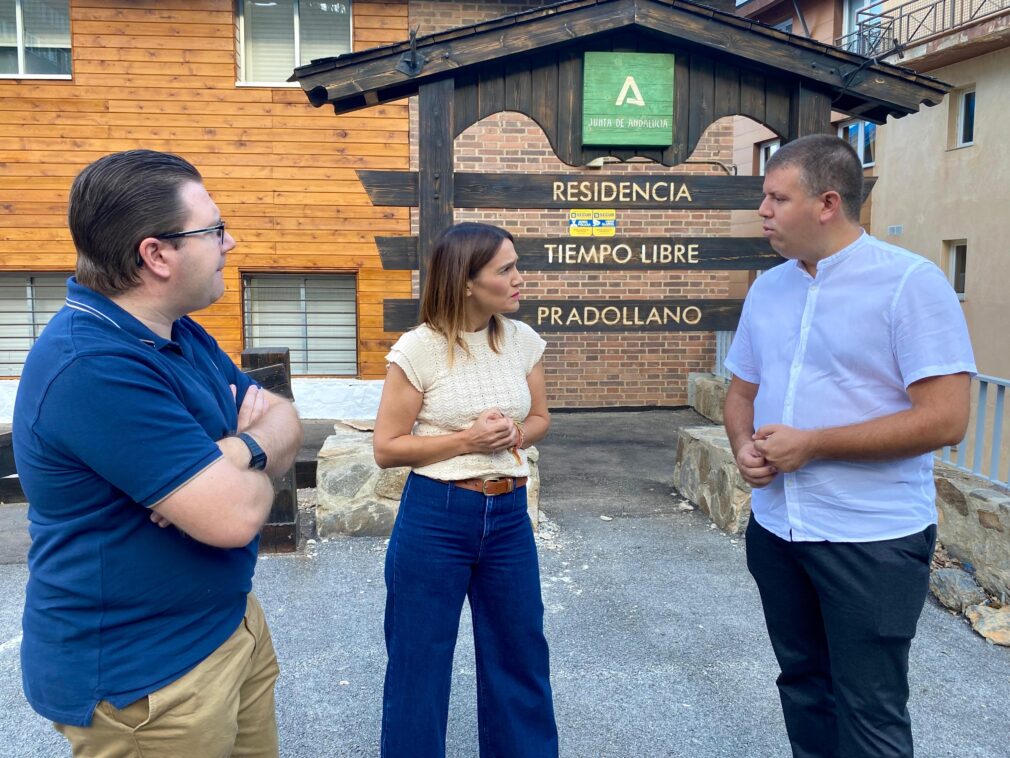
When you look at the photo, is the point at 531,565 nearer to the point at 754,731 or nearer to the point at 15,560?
the point at 754,731

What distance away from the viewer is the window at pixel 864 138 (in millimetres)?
18266

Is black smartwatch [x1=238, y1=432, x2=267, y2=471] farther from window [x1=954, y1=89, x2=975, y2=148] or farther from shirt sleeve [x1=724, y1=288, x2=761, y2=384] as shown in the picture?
window [x1=954, y1=89, x2=975, y2=148]

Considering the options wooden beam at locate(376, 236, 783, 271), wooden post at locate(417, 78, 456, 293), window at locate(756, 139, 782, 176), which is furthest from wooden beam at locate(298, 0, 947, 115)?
window at locate(756, 139, 782, 176)

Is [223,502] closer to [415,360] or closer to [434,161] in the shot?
[415,360]

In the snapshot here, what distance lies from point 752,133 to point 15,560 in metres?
18.3

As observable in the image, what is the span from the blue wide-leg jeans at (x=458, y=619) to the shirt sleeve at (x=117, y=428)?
3.53 feet

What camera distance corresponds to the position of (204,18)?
380 inches

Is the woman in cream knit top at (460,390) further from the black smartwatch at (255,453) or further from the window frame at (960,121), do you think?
the window frame at (960,121)

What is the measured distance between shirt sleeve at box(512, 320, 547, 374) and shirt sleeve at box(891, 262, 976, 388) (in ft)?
3.56

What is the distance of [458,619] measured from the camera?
2559 mm

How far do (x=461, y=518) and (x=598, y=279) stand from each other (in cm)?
844

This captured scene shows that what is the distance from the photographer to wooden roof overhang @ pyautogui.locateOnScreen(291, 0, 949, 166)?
206 inches

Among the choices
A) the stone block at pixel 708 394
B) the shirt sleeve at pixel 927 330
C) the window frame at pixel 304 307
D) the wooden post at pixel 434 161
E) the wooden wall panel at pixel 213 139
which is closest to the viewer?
the shirt sleeve at pixel 927 330

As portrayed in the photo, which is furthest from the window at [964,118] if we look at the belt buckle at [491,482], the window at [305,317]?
the belt buckle at [491,482]
